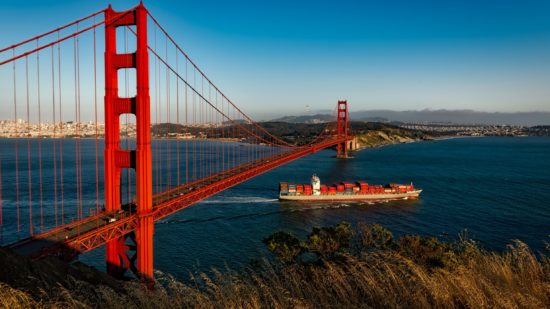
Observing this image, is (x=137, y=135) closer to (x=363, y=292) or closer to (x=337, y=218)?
(x=363, y=292)

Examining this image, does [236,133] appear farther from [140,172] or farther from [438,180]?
[140,172]

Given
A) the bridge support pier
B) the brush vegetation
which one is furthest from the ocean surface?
the brush vegetation

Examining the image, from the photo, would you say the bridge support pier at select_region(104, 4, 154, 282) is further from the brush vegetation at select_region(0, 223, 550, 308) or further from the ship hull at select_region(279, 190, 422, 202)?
the ship hull at select_region(279, 190, 422, 202)

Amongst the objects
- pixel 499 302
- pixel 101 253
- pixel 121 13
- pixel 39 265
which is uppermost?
pixel 121 13

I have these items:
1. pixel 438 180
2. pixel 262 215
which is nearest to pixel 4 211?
pixel 262 215

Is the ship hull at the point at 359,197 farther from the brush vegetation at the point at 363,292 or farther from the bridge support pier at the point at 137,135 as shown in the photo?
the brush vegetation at the point at 363,292

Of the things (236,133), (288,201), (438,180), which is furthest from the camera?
(236,133)

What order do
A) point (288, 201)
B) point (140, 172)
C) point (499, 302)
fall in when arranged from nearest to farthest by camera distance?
1. point (499, 302)
2. point (140, 172)
3. point (288, 201)

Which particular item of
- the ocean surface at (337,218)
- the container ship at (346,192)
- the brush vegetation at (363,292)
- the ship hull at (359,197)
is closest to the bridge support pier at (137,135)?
the ocean surface at (337,218)
